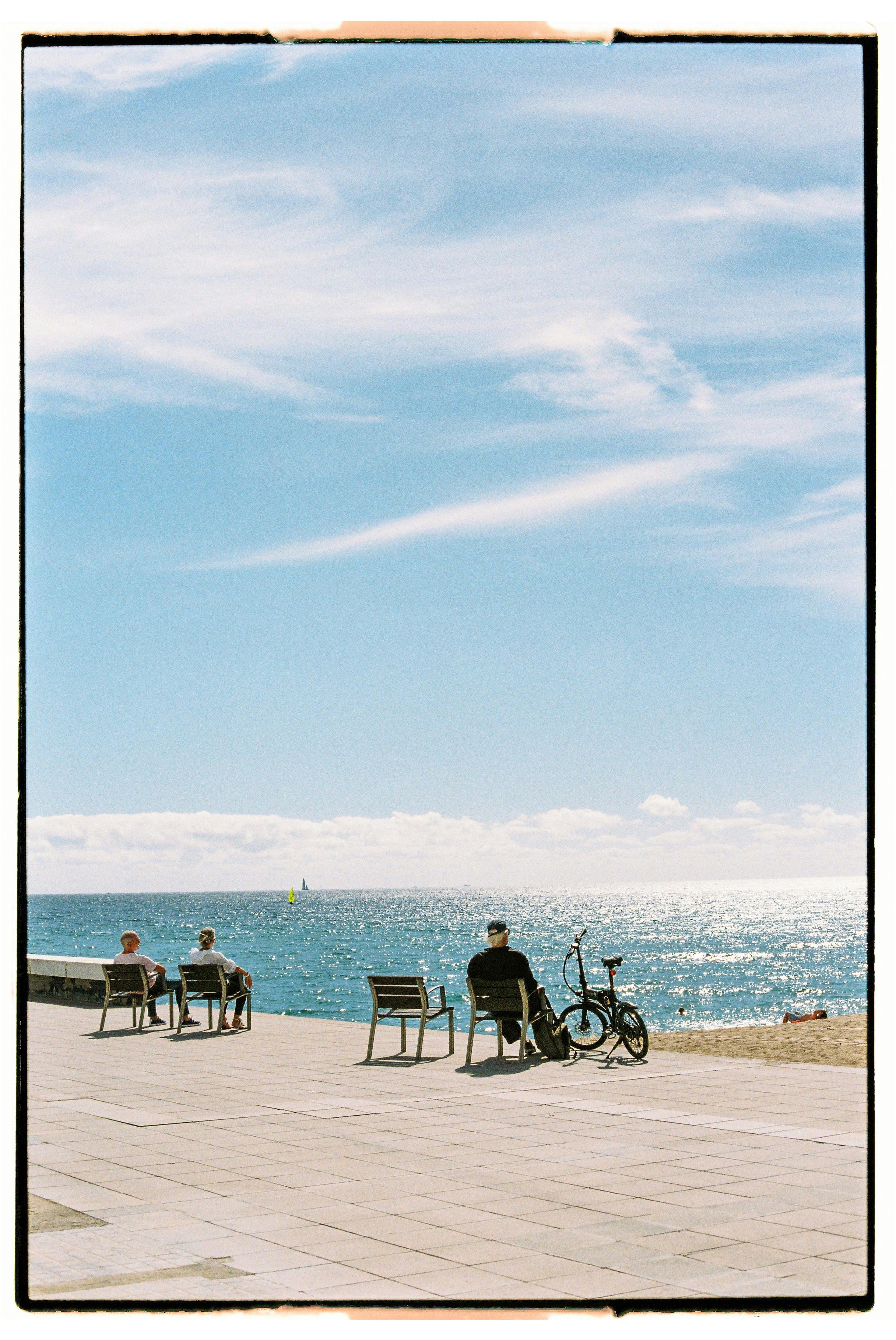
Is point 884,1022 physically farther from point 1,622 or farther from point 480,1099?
point 480,1099

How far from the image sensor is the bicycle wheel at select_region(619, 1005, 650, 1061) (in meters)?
11.7

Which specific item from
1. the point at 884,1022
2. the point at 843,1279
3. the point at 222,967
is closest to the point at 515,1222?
the point at 843,1279

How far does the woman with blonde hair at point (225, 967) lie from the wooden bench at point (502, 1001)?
3224mm

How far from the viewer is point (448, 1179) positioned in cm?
710

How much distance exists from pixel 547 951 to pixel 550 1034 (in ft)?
314

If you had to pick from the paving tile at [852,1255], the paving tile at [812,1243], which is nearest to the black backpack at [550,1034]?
the paving tile at [812,1243]

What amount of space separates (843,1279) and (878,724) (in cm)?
272

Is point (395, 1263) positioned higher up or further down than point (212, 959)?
higher up

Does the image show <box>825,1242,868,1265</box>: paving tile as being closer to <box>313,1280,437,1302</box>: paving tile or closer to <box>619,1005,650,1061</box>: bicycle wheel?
<box>313,1280,437,1302</box>: paving tile

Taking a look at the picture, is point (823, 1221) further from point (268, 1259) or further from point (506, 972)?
point (506, 972)

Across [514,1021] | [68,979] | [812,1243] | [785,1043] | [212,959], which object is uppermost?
[812,1243]

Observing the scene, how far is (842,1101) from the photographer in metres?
9.52

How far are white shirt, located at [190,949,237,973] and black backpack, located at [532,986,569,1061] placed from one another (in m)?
3.65

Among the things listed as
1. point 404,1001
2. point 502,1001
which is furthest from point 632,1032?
point 404,1001
